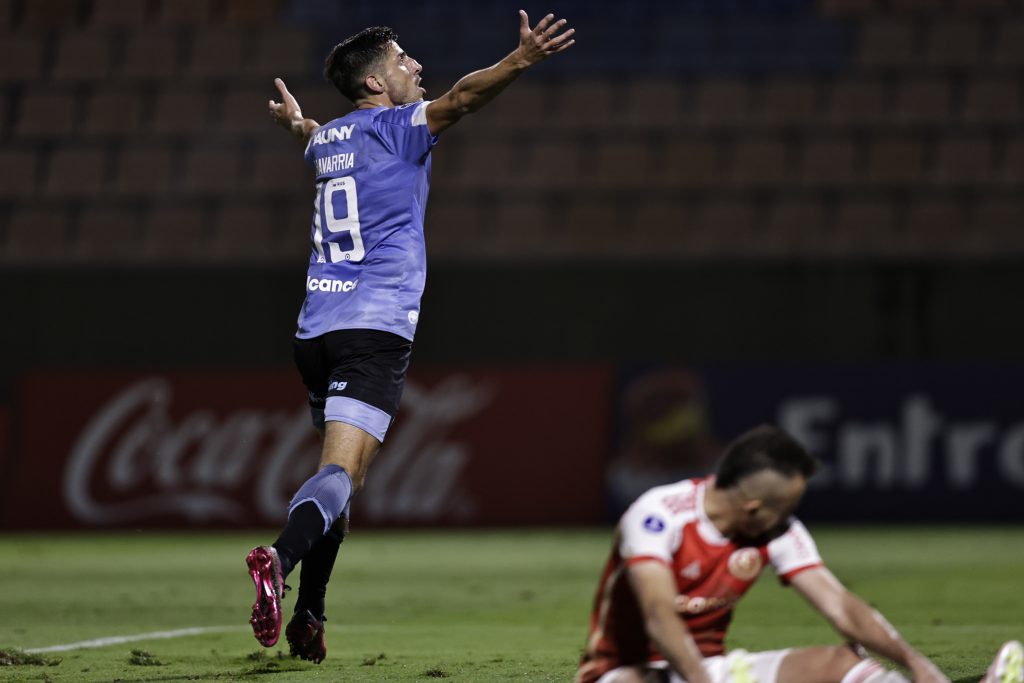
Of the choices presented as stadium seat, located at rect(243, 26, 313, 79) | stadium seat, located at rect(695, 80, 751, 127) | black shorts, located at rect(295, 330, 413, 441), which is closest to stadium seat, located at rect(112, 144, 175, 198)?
stadium seat, located at rect(243, 26, 313, 79)

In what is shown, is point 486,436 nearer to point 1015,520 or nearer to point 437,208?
point 437,208

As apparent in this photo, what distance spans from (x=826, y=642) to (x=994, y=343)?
9.07 m

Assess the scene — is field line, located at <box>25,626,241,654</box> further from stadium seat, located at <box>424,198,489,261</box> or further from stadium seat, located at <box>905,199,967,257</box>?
stadium seat, located at <box>905,199,967,257</box>

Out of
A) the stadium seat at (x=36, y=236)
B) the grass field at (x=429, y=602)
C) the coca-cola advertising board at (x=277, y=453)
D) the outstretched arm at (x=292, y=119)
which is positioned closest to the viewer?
the grass field at (x=429, y=602)

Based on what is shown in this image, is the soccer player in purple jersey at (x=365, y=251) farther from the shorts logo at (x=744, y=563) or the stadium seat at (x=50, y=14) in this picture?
the stadium seat at (x=50, y=14)

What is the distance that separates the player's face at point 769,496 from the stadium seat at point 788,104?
14.3 metres

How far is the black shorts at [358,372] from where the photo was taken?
215 inches

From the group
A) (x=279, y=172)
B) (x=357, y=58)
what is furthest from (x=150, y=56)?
(x=357, y=58)

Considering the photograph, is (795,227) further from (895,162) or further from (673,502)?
(673,502)

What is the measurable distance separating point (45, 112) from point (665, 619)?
16.7 metres

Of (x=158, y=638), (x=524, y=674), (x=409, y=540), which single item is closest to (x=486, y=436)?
(x=409, y=540)

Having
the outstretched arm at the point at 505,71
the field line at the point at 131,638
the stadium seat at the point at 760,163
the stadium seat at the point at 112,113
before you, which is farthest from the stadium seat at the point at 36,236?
the outstretched arm at the point at 505,71

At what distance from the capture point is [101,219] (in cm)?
1809

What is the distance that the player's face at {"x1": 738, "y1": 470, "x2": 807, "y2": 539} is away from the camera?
3830 millimetres
